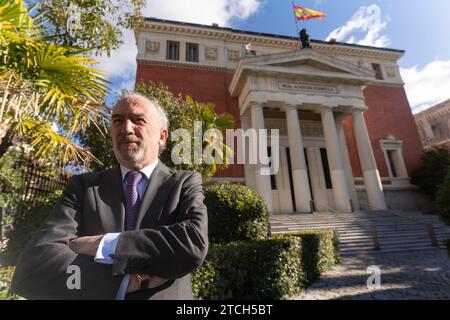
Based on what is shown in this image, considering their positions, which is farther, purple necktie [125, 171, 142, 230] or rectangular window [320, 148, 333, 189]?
rectangular window [320, 148, 333, 189]

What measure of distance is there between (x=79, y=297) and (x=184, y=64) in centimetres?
1790

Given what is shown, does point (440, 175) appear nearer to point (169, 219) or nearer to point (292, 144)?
point (292, 144)

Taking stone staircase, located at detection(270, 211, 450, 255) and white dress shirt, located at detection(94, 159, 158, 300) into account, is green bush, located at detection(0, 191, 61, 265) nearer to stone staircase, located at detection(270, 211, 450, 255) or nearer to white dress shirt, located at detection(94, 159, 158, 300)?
white dress shirt, located at detection(94, 159, 158, 300)

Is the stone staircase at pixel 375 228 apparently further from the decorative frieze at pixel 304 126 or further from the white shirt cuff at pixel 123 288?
the white shirt cuff at pixel 123 288

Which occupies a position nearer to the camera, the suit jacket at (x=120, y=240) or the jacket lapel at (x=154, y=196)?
the suit jacket at (x=120, y=240)

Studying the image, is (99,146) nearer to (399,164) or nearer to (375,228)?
(375,228)

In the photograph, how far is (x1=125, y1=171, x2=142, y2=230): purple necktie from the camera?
137 centimetres

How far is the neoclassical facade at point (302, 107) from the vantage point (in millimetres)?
14039

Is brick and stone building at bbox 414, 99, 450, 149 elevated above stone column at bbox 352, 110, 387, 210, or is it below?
above

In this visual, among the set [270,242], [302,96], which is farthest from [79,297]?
[302,96]

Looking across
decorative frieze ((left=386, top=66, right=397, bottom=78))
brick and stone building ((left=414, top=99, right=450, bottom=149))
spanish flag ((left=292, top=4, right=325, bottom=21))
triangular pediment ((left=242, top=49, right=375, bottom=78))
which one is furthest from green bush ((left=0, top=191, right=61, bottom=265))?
brick and stone building ((left=414, top=99, right=450, bottom=149))

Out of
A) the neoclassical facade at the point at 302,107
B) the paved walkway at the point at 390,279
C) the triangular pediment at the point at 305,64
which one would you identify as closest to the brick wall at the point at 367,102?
the neoclassical facade at the point at 302,107

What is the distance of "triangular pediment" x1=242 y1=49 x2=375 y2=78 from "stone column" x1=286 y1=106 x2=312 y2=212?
2.93 meters

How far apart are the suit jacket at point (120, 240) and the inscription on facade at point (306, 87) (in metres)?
14.5
